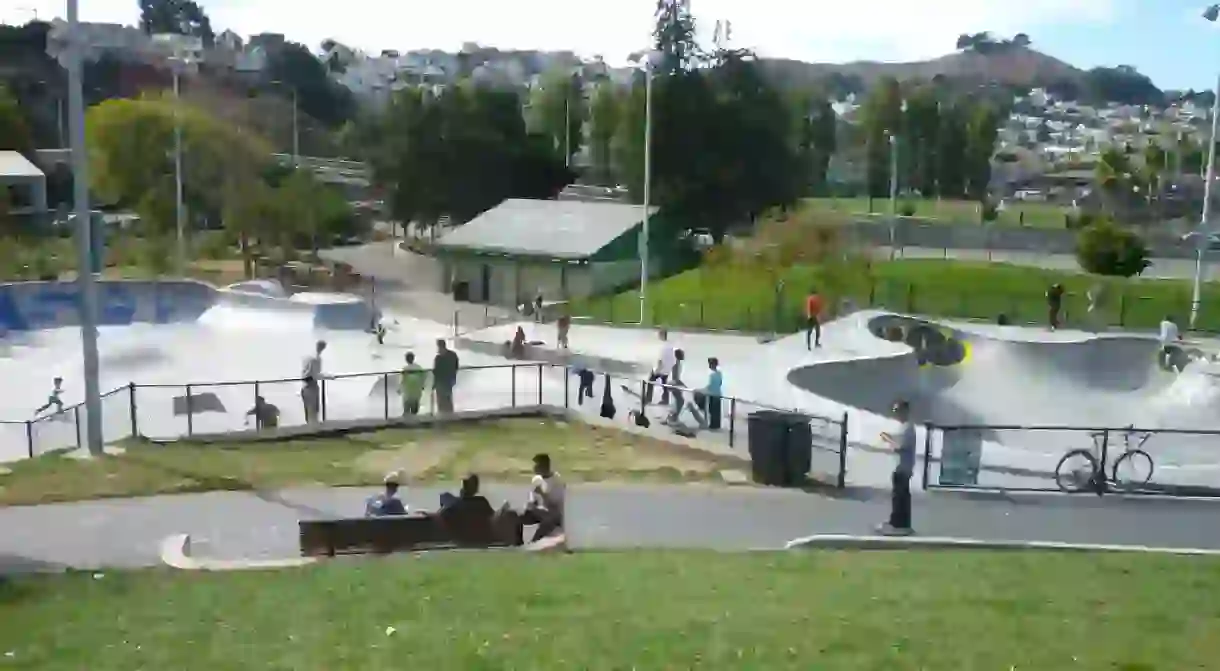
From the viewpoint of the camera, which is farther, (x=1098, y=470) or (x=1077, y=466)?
(x=1077, y=466)

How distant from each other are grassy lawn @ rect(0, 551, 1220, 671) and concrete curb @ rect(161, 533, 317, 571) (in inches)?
15.4

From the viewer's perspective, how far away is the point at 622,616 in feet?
27.9

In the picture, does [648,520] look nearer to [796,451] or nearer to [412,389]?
[796,451]

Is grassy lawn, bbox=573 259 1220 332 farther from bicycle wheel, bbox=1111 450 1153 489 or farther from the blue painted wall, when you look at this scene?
bicycle wheel, bbox=1111 450 1153 489

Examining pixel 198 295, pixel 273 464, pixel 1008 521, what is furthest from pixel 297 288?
pixel 1008 521

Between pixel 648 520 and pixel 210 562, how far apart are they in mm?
5094

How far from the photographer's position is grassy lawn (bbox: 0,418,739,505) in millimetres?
15828

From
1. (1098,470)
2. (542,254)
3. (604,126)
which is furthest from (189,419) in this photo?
(604,126)

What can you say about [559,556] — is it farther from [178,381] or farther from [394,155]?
[394,155]

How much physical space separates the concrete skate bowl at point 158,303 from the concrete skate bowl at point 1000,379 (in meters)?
17.4

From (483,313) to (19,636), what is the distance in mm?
39329


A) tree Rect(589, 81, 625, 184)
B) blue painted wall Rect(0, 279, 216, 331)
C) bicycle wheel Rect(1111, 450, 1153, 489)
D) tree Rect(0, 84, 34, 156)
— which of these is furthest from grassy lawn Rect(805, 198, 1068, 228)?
bicycle wheel Rect(1111, 450, 1153, 489)

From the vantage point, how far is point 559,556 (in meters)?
11.7

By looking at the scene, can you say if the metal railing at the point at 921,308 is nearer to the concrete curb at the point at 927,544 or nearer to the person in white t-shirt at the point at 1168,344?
the person in white t-shirt at the point at 1168,344
